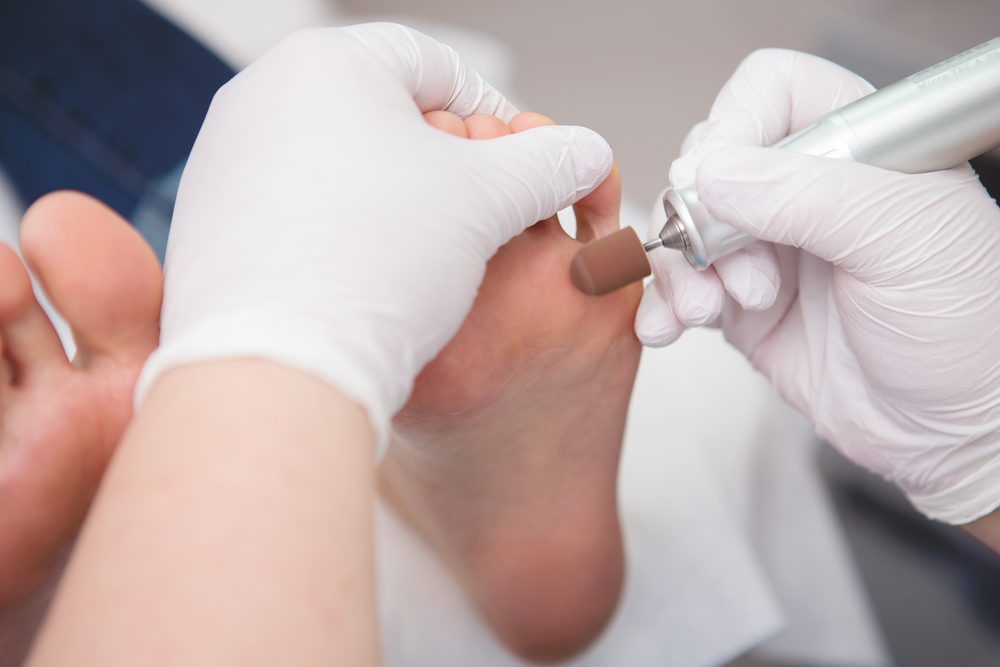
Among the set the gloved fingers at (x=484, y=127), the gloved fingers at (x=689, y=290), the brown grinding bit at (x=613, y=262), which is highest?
the gloved fingers at (x=484, y=127)

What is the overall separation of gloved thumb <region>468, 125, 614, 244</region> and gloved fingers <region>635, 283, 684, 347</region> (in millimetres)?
124

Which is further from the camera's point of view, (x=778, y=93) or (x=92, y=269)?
(x=778, y=93)

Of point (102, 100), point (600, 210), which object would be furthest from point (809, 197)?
point (102, 100)

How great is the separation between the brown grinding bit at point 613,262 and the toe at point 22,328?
0.45 metres

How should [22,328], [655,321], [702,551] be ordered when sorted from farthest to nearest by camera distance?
[702,551] → [655,321] → [22,328]

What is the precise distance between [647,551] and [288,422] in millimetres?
744

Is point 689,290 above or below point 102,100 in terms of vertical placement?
above

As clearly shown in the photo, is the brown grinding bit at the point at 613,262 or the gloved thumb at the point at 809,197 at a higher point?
the gloved thumb at the point at 809,197

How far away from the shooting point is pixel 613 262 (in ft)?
2.13

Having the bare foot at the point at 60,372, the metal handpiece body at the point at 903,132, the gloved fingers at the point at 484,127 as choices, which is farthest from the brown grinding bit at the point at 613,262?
the bare foot at the point at 60,372

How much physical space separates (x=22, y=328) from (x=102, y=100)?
0.70 meters

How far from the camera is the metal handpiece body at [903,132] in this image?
0.62 m

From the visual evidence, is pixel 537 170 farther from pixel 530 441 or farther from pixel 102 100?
pixel 102 100

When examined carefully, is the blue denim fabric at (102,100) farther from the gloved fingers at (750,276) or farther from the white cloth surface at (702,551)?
the gloved fingers at (750,276)
